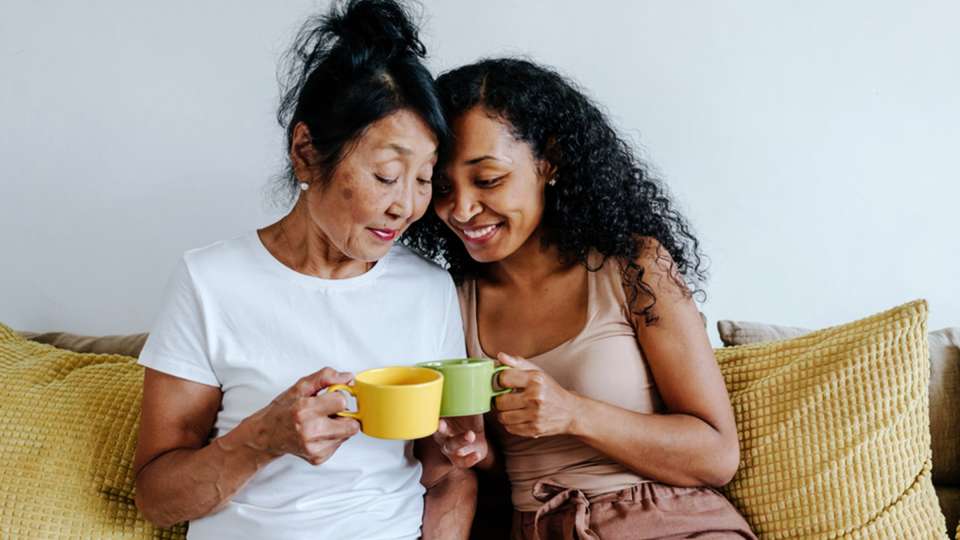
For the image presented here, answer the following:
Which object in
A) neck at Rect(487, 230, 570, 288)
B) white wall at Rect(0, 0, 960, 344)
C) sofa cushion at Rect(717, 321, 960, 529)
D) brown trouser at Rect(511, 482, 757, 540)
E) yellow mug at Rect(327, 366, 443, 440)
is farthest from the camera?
white wall at Rect(0, 0, 960, 344)

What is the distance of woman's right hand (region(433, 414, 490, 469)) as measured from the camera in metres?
1.24

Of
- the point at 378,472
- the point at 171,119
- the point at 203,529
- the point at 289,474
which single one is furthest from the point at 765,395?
the point at 171,119

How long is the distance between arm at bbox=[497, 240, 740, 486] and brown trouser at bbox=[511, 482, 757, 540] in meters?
0.03

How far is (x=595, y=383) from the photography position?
1.33 meters

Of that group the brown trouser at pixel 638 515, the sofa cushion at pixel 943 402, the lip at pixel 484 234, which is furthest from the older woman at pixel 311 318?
the sofa cushion at pixel 943 402

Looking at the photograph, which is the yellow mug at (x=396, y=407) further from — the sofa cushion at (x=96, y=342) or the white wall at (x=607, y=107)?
the white wall at (x=607, y=107)

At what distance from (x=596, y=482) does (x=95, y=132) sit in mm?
1461

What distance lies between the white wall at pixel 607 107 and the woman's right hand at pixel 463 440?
89 centimetres

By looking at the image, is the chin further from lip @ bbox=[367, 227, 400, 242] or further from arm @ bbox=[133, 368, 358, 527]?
arm @ bbox=[133, 368, 358, 527]

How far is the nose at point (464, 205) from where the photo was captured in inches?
52.1

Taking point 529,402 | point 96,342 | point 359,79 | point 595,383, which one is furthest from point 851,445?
point 96,342

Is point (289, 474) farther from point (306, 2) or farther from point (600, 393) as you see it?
point (306, 2)

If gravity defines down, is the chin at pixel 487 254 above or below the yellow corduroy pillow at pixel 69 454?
above

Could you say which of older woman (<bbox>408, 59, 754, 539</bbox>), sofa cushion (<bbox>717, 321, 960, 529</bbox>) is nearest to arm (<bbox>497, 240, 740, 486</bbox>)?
older woman (<bbox>408, 59, 754, 539</bbox>)
